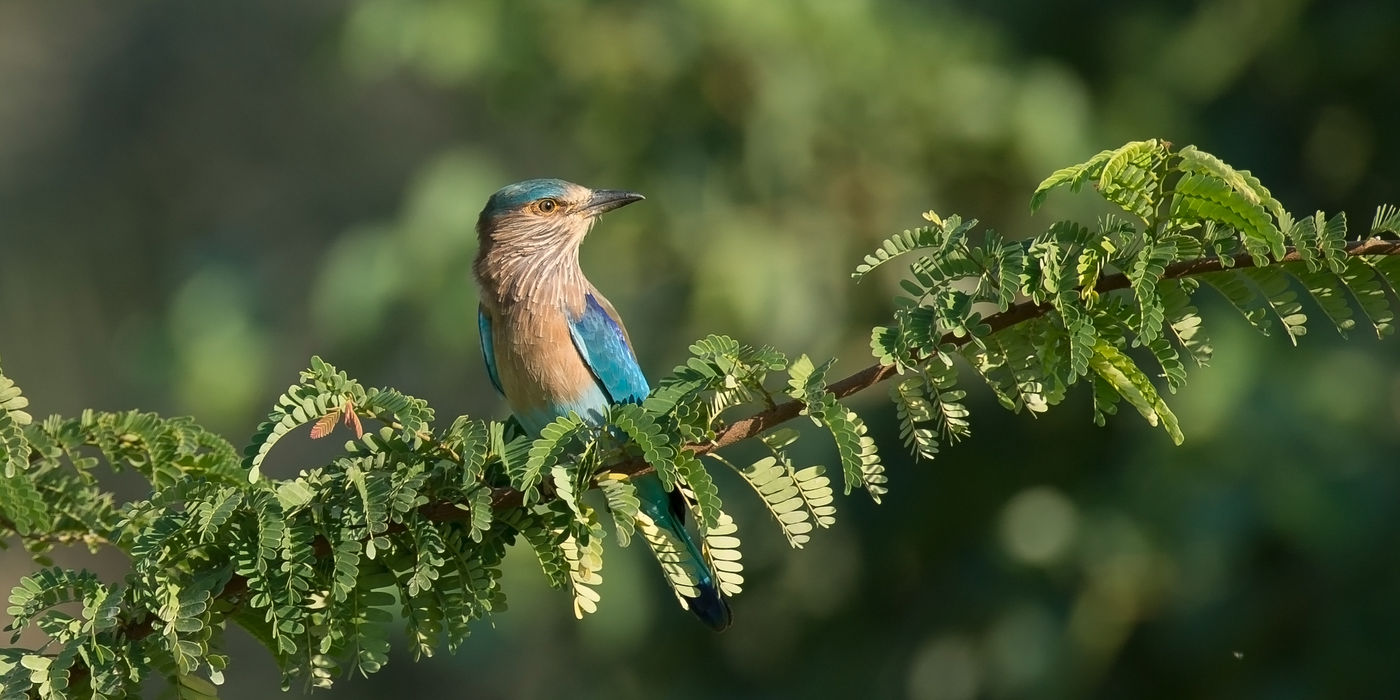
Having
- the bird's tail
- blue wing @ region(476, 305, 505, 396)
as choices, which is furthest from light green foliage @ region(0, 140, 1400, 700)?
blue wing @ region(476, 305, 505, 396)

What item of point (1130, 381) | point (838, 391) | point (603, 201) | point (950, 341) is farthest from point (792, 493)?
point (603, 201)

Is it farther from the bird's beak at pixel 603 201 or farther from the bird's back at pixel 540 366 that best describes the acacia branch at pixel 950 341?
the bird's beak at pixel 603 201

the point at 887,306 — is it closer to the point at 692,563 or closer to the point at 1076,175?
the point at 692,563

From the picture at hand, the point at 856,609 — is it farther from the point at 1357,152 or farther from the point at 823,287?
the point at 1357,152

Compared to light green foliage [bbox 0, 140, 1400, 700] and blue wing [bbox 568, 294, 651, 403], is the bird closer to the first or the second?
blue wing [bbox 568, 294, 651, 403]

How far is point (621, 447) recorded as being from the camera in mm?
2906

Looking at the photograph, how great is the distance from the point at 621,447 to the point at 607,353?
198 centimetres

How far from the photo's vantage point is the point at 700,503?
2740 millimetres

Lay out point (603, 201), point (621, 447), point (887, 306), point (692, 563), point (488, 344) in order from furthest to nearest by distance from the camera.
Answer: point (887, 306), point (603, 201), point (488, 344), point (692, 563), point (621, 447)

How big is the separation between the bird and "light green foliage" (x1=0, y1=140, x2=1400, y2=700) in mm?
1442

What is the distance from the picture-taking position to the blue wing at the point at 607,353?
4.82 metres

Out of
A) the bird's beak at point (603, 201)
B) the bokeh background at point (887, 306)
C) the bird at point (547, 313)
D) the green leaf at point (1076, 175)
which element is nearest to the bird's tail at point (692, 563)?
the bird at point (547, 313)

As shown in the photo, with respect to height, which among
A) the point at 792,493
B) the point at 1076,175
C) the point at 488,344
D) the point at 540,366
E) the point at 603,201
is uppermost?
the point at 603,201

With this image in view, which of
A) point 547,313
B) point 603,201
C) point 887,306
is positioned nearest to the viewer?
point 547,313
